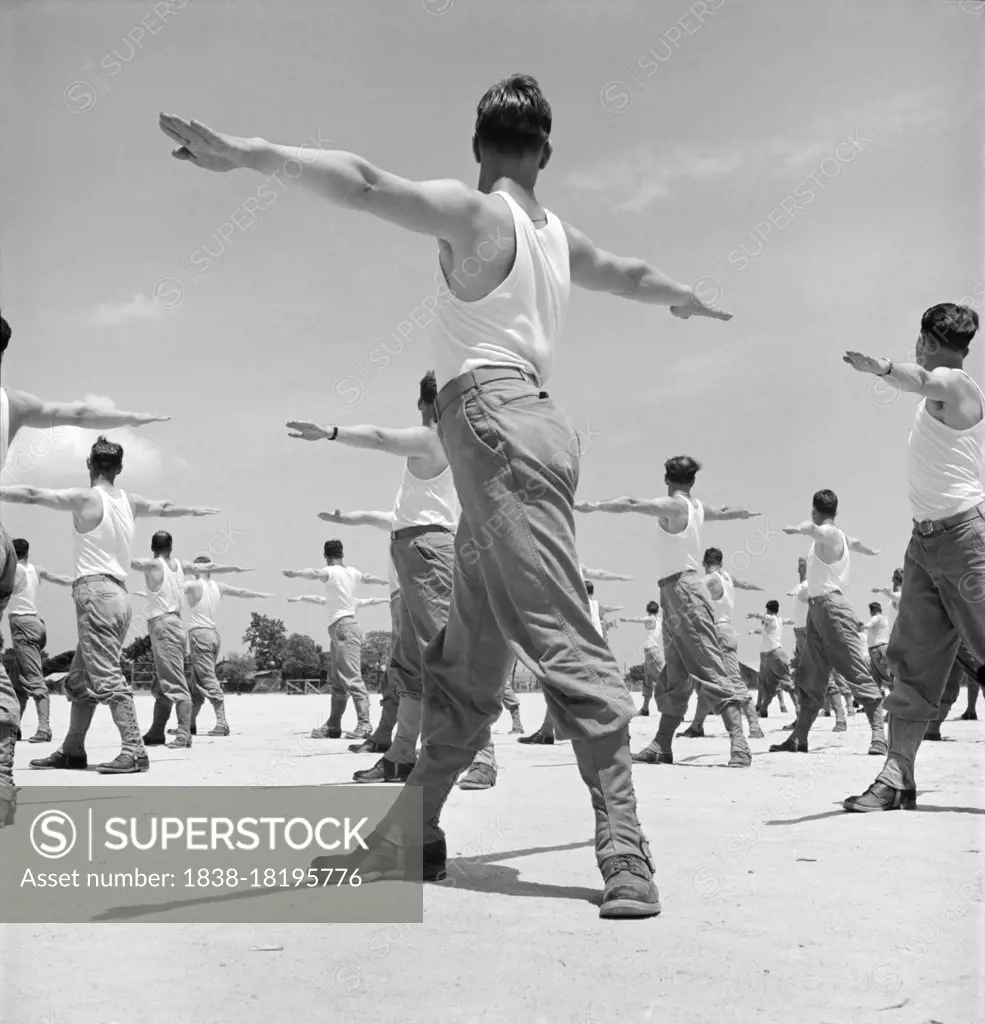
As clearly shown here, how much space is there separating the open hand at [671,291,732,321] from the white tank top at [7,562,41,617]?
970 cm

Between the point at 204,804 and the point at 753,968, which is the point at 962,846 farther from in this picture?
the point at 204,804

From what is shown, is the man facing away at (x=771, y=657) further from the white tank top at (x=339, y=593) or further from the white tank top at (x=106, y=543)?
the white tank top at (x=106, y=543)

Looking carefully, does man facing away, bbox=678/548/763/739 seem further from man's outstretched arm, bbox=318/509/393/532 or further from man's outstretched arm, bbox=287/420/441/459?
man's outstretched arm, bbox=287/420/441/459

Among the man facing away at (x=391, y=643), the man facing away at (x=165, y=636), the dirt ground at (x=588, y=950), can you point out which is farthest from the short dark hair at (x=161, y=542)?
the dirt ground at (x=588, y=950)

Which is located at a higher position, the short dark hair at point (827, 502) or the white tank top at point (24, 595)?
the short dark hair at point (827, 502)

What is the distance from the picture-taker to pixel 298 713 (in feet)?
66.1

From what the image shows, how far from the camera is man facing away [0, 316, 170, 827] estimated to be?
4945mm

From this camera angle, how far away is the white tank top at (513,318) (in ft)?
11.5

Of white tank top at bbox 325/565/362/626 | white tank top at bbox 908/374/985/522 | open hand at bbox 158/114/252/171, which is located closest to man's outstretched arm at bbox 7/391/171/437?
open hand at bbox 158/114/252/171

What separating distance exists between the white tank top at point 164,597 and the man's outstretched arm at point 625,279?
9.37 m

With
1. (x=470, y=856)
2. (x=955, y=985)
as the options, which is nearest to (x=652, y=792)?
(x=470, y=856)

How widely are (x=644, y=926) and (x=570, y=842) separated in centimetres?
151

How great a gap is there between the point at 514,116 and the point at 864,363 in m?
1.87

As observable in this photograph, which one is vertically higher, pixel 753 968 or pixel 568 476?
pixel 568 476
